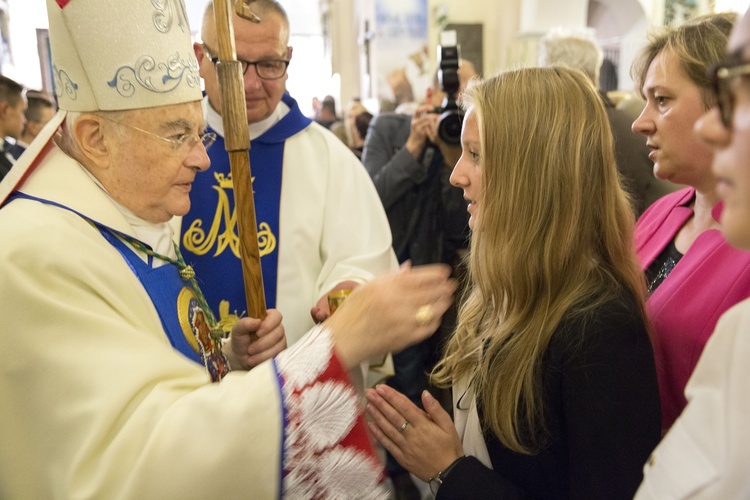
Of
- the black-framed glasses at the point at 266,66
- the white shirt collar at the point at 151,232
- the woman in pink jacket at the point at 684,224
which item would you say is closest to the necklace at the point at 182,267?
the white shirt collar at the point at 151,232

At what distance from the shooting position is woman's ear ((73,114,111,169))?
4.89 feet

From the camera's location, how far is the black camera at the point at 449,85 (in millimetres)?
2924

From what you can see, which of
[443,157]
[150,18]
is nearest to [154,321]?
[150,18]

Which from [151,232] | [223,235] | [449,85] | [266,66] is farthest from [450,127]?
[151,232]

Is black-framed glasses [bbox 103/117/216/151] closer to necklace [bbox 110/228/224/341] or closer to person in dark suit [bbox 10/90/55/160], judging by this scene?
necklace [bbox 110/228/224/341]

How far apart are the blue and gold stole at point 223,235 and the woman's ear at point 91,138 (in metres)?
0.90

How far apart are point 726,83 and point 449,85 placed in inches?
92.8

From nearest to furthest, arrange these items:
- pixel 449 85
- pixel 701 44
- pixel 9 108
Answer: pixel 701 44, pixel 449 85, pixel 9 108

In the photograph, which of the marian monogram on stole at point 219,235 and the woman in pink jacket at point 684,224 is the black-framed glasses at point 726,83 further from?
the marian monogram on stole at point 219,235

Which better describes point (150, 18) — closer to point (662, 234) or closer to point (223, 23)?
point (223, 23)

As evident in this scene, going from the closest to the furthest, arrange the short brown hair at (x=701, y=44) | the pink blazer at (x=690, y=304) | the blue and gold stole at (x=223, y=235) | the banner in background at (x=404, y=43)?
the pink blazer at (x=690, y=304), the short brown hair at (x=701, y=44), the blue and gold stole at (x=223, y=235), the banner in background at (x=404, y=43)

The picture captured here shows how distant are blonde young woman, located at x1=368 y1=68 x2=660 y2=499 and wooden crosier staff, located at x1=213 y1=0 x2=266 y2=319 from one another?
461 mm

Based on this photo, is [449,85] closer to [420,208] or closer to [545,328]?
[420,208]

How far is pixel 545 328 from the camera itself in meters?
1.39
